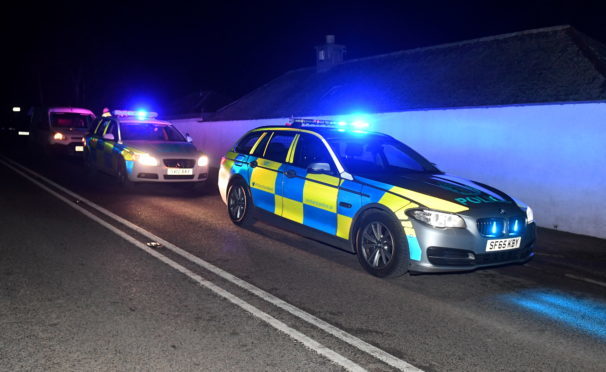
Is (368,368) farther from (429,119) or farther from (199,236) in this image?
(429,119)

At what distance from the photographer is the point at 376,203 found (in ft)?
19.2

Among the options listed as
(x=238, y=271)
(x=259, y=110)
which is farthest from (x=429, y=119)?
(x=259, y=110)

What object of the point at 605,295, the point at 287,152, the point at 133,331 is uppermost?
the point at 287,152

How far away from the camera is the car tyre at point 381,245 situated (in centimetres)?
562

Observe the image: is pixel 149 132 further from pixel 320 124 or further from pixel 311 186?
pixel 311 186

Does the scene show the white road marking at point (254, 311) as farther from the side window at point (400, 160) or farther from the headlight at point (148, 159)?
the headlight at point (148, 159)

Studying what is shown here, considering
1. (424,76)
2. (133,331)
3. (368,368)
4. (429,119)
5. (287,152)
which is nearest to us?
(368,368)

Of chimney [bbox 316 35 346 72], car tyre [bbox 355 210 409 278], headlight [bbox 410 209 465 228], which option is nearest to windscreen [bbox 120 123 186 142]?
car tyre [bbox 355 210 409 278]

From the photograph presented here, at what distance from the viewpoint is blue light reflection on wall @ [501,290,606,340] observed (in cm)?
464

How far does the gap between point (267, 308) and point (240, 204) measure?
387 cm

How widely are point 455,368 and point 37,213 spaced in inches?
301

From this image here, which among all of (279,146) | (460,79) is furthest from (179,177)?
(460,79)

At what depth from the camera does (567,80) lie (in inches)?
501

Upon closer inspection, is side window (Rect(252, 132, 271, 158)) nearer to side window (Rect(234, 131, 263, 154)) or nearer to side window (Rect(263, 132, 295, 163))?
side window (Rect(263, 132, 295, 163))
